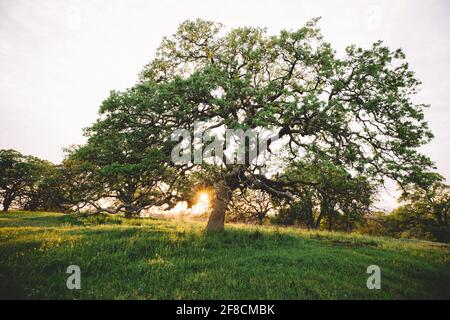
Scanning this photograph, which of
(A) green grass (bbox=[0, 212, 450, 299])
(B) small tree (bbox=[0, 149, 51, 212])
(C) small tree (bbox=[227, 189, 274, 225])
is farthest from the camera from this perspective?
(B) small tree (bbox=[0, 149, 51, 212])

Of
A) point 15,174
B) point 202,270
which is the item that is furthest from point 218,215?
point 15,174

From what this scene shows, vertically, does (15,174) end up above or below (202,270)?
above

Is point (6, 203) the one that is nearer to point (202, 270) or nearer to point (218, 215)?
point (218, 215)

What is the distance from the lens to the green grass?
7.58m

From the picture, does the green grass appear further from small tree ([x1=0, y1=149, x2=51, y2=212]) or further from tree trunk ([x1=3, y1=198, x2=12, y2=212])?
tree trunk ([x1=3, y1=198, x2=12, y2=212])

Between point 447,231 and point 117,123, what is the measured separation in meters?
54.9

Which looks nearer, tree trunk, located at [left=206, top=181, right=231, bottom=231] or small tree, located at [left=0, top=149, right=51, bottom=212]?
tree trunk, located at [left=206, top=181, right=231, bottom=231]

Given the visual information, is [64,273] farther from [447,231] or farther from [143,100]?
[447,231]

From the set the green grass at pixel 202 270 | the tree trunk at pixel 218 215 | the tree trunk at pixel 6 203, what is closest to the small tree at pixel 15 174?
the tree trunk at pixel 6 203

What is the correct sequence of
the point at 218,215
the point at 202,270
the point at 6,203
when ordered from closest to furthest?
the point at 202,270, the point at 218,215, the point at 6,203

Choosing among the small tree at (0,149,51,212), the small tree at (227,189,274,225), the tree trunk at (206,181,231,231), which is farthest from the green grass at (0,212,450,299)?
the small tree at (0,149,51,212)

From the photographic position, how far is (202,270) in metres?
9.52

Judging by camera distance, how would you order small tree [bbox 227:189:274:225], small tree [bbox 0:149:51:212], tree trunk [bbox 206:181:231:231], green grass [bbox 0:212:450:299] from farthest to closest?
small tree [bbox 0:149:51:212] < small tree [bbox 227:189:274:225] < tree trunk [bbox 206:181:231:231] < green grass [bbox 0:212:450:299]

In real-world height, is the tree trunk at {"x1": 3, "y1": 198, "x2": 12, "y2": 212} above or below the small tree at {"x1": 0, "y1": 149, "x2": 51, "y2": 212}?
below
